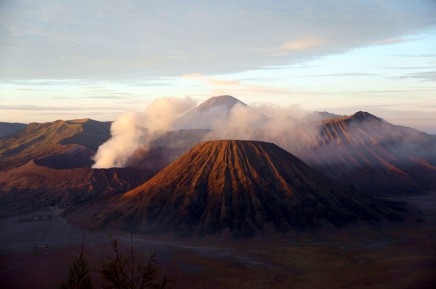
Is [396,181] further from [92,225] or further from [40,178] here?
[40,178]

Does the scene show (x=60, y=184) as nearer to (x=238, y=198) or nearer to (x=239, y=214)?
(x=238, y=198)

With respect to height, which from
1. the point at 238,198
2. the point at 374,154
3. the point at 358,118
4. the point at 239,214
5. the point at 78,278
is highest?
the point at 358,118

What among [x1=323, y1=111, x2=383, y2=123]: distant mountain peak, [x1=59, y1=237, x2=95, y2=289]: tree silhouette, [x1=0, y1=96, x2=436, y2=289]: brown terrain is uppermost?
[x1=323, y1=111, x2=383, y2=123]: distant mountain peak

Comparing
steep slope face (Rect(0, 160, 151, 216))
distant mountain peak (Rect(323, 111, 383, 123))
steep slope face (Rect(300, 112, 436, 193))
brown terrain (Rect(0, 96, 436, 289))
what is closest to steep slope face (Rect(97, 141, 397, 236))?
brown terrain (Rect(0, 96, 436, 289))

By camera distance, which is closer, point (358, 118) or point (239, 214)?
point (239, 214)

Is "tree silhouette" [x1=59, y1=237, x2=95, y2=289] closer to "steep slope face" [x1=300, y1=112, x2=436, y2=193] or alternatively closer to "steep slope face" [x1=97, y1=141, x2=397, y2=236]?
"steep slope face" [x1=97, y1=141, x2=397, y2=236]

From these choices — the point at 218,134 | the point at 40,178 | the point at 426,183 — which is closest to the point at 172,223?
the point at 40,178

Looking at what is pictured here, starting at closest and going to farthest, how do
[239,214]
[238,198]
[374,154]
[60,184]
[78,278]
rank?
[78,278] → [239,214] → [238,198] → [60,184] → [374,154]

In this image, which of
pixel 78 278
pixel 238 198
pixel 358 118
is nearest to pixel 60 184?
pixel 238 198
